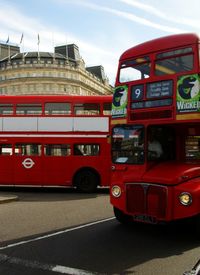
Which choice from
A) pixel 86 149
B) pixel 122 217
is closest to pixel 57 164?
pixel 86 149

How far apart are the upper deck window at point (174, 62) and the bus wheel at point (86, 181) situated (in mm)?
9234

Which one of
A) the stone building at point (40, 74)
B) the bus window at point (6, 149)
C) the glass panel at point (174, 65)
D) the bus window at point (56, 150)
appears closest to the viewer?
the glass panel at point (174, 65)

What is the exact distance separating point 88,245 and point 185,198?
196 cm

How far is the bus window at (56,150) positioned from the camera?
59.2ft

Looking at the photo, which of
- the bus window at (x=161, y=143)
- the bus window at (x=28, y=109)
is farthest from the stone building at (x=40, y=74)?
the bus window at (x=161, y=143)

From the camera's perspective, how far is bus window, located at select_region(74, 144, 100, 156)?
58.3 feet

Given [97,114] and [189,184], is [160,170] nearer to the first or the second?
[189,184]

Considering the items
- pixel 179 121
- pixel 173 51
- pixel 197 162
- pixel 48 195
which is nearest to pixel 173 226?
pixel 197 162

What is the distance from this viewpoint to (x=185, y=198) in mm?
7906

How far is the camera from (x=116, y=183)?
29.8 feet

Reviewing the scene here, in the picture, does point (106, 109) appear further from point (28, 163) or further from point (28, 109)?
point (28, 163)

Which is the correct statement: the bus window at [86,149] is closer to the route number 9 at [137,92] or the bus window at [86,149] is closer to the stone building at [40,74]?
the route number 9 at [137,92]

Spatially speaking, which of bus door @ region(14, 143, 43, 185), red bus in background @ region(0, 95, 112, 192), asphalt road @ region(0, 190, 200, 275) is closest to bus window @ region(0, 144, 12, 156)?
red bus in background @ region(0, 95, 112, 192)

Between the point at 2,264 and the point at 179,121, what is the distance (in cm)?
430
